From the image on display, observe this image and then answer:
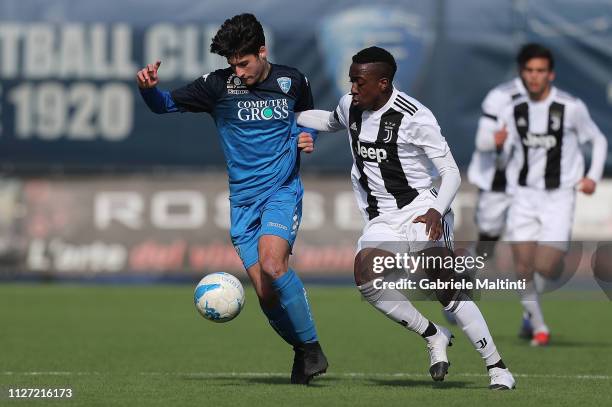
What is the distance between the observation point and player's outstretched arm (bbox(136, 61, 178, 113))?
8.41 meters

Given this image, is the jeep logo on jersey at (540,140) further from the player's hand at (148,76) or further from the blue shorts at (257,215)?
the player's hand at (148,76)

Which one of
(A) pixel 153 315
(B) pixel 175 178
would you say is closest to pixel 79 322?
(A) pixel 153 315

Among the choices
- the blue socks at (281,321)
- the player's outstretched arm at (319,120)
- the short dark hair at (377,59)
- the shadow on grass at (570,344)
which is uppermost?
the short dark hair at (377,59)

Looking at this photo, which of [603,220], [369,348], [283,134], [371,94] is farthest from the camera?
[603,220]

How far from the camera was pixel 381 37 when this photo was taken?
18.0 metres

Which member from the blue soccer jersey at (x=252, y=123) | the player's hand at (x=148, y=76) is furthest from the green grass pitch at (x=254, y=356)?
the player's hand at (x=148, y=76)

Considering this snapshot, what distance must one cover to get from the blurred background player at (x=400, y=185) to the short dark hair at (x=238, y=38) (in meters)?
0.66

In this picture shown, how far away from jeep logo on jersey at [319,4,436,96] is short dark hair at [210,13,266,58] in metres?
9.60

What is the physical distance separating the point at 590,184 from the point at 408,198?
3.76 meters

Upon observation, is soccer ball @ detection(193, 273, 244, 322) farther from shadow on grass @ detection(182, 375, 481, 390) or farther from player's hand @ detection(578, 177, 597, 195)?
player's hand @ detection(578, 177, 597, 195)

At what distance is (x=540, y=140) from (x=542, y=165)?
0.82ft

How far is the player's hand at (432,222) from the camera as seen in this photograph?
302 inches

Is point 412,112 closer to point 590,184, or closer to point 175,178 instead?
point 590,184

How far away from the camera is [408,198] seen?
27.2ft
